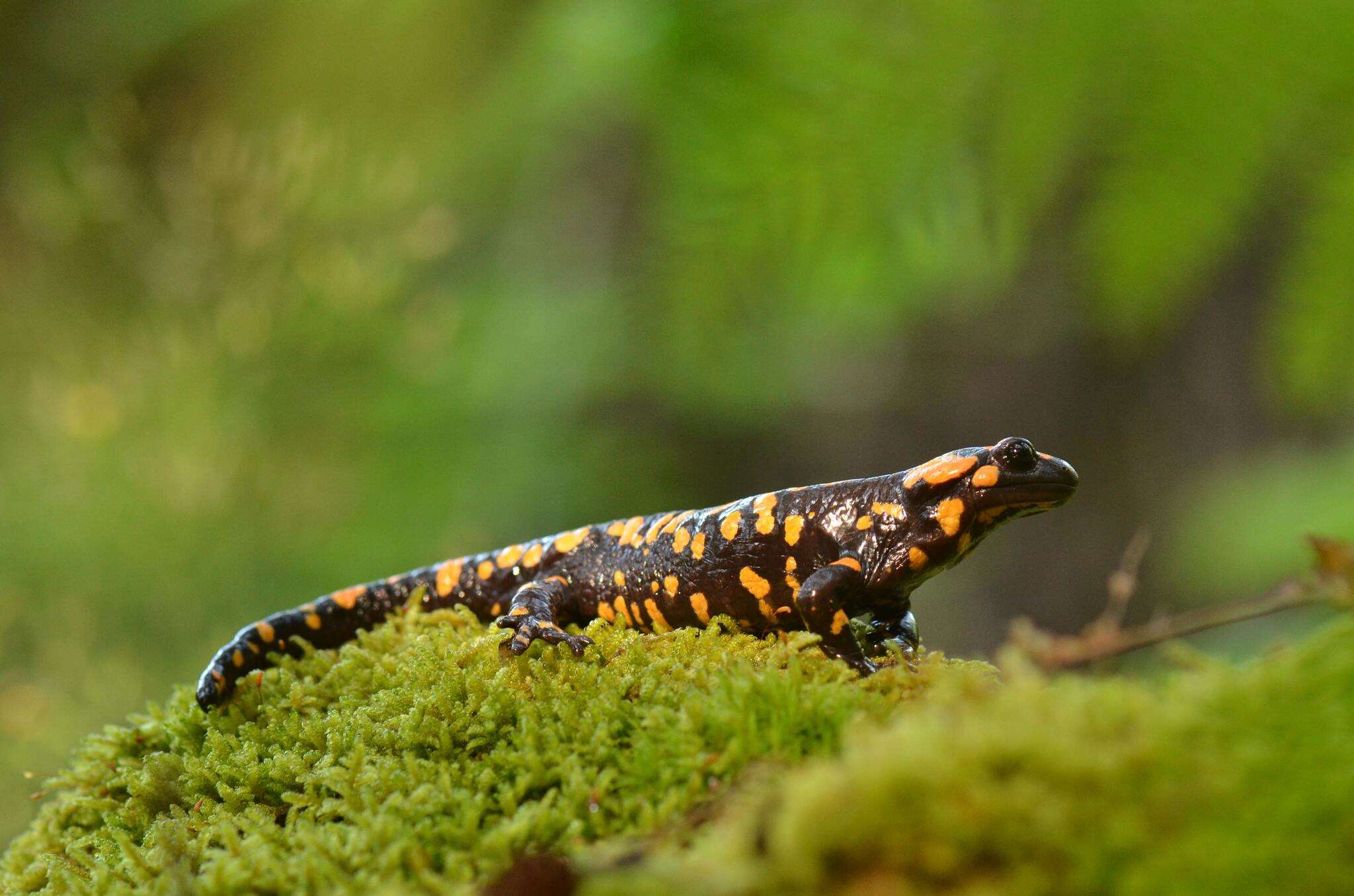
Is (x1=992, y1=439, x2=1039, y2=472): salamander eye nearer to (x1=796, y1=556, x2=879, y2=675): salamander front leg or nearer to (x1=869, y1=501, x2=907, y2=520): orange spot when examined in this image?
(x1=869, y1=501, x2=907, y2=520): orange spot

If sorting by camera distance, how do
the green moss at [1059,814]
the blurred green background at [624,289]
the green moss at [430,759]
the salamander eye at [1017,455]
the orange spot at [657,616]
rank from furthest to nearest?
the orange spot at [657,616] → the salamander eye at [1017,455] → the blurred green background at [624,289] → the green moss at [430,759] → the green moss at [1059,814]

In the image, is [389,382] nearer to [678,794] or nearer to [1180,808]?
[678,794]

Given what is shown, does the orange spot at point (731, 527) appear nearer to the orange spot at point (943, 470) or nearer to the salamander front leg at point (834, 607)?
the salamander front leg at point (834, 607)

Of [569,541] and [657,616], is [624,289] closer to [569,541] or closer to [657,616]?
[569,541]

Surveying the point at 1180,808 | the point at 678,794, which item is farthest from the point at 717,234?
the point at 1180,808

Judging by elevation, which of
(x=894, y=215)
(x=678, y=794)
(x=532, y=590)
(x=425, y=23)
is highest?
(x=425, y=23)

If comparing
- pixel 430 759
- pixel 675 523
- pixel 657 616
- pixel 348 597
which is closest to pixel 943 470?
pixel 675 523

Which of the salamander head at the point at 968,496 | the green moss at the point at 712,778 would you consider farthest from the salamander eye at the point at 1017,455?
the green moss at the point at 712,778

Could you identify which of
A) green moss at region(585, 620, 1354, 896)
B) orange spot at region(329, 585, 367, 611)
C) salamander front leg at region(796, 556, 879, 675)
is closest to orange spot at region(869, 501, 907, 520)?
salamander front leg at region(796, 556, 879, 675)
